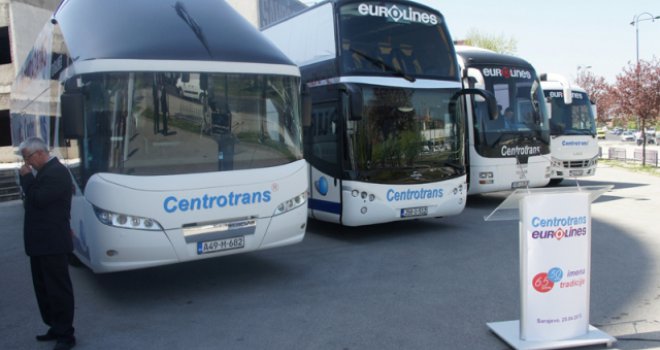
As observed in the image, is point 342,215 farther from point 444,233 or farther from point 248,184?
point 248,184

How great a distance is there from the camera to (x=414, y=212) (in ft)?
29.7

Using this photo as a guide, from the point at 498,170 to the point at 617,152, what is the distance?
2162cm

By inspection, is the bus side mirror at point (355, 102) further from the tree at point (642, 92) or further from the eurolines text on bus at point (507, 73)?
the tree at point (642, 92)

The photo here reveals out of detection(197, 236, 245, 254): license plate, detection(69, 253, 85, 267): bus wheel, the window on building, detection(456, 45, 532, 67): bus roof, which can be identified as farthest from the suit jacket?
the window on building

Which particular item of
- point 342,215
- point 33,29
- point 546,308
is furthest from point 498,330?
point 33,29

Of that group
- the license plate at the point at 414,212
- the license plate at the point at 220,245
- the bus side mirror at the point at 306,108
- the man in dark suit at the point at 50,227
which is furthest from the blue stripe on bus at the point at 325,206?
the man in dark suit at the point at 50,227

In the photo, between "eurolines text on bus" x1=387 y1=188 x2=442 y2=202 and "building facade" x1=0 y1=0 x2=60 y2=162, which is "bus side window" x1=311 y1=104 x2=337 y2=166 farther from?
"building facade" x1=0 y1=0 x2=60 y2=162

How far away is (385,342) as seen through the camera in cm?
474

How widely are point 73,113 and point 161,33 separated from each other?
1.31m

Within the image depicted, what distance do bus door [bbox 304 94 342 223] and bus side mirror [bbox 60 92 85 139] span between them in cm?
417

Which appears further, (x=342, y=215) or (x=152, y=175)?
(x=342, y=215)

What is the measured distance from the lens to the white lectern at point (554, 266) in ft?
14.4

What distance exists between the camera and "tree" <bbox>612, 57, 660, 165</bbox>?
1032 inches

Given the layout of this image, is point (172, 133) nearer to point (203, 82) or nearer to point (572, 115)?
point (203, 82)
